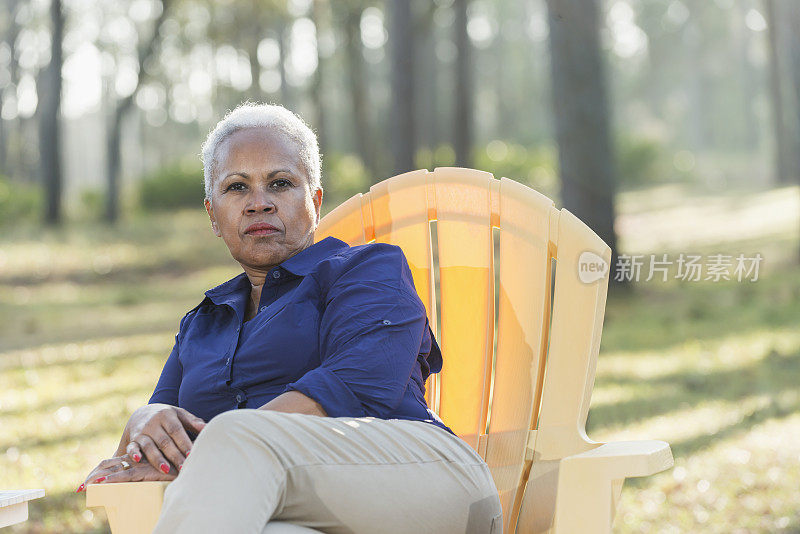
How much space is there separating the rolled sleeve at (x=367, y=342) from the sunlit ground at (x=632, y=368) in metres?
2.21

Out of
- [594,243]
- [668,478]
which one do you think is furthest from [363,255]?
[668,478]

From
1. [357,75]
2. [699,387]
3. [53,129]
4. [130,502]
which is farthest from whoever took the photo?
[357,75]

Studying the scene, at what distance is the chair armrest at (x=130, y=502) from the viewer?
1.92 metres

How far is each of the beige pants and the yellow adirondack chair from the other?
0.23 meters

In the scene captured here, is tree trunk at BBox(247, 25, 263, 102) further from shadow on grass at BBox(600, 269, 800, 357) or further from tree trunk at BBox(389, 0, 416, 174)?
shadow on grass at BBox(600, 269, 800, 357)

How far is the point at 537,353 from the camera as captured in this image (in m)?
2.62

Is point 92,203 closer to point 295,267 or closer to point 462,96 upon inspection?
point 462,96

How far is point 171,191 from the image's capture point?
19797 mm

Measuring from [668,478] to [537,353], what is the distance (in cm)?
225

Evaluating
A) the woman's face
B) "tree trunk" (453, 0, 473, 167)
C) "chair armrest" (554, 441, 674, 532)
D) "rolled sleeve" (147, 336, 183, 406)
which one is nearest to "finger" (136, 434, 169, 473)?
"rolled sleeve" (147, 336, 183, 406)

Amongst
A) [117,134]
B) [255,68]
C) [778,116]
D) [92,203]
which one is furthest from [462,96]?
[92,203]

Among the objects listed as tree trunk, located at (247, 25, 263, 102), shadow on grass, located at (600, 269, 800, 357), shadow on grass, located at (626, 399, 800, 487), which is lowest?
shadow on grass, located at (600, 269, 800, 357)

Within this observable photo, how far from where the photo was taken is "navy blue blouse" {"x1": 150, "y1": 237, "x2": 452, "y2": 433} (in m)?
2.06

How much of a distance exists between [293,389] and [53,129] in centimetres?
1711
